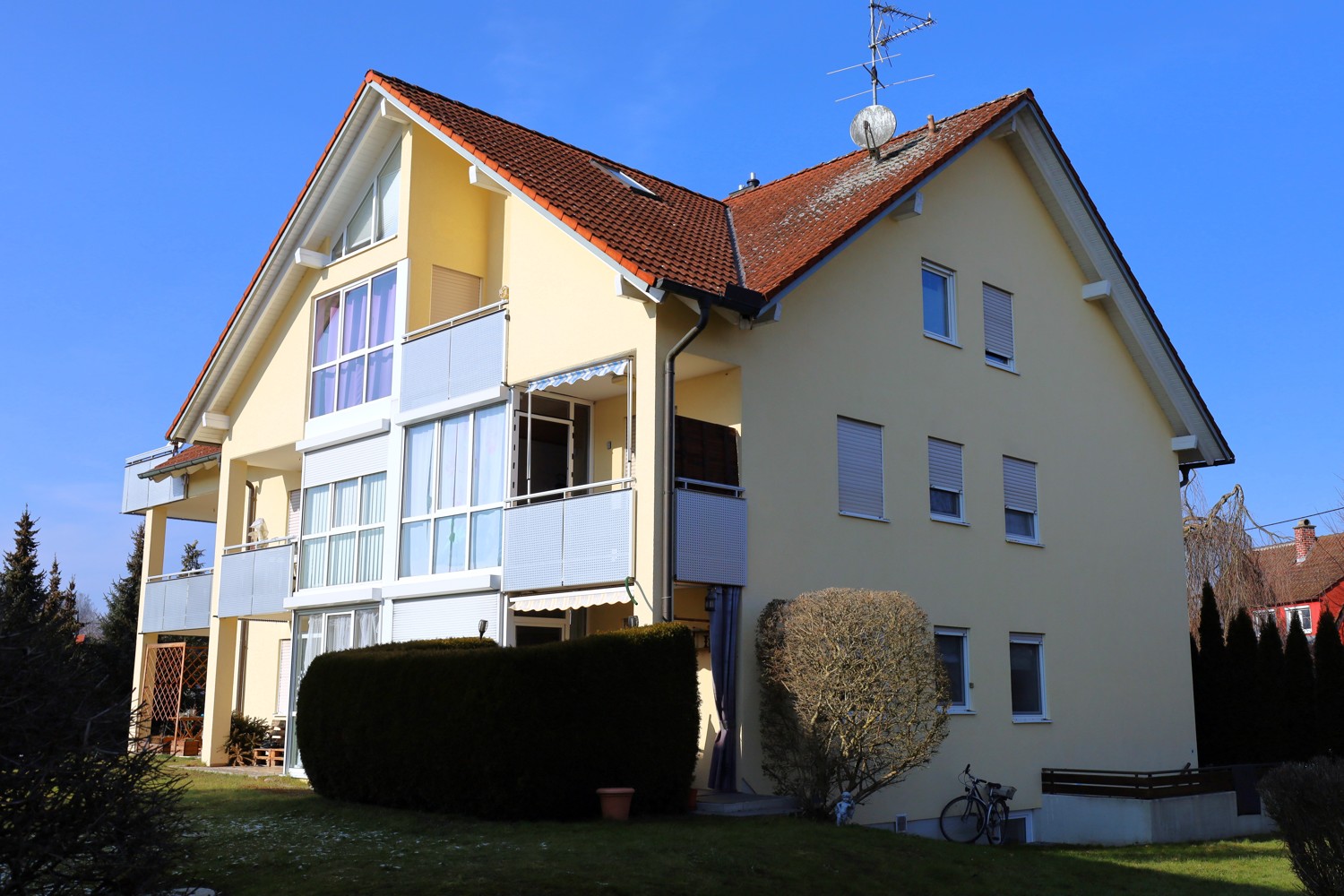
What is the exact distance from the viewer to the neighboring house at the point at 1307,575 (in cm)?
4966

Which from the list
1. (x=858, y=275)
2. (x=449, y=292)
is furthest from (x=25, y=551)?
(x=858, y=275)

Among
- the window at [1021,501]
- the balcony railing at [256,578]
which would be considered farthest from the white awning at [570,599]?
the window at [1021,501]

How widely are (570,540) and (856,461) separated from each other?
15.8 feet

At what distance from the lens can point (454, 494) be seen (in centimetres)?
2067

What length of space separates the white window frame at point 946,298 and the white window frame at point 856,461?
97.9 inches

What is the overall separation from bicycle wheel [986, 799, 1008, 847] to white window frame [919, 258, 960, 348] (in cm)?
763

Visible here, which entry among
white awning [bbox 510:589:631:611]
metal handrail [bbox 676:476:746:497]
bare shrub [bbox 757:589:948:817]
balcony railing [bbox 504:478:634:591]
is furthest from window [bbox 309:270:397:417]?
bare shrub [bbox 757:589:948:817]

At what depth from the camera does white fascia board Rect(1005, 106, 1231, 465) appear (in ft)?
80.2

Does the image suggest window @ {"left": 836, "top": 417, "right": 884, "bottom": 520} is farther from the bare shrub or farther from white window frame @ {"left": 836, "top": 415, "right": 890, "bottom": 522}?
the bare shrub

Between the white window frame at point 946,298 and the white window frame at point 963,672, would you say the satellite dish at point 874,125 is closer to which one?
the white window frame at point 946,298

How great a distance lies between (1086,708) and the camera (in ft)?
76.4

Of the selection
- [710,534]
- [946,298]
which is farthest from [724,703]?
[946,298]

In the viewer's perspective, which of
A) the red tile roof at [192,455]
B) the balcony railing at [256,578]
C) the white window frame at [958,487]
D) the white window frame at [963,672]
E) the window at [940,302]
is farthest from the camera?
the red tile roof at [192,455]

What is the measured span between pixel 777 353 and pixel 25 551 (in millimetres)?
39163
